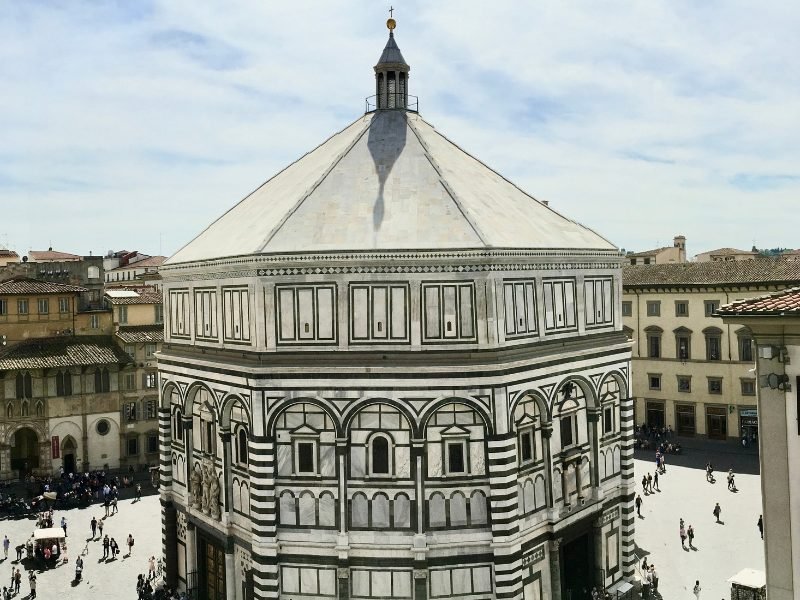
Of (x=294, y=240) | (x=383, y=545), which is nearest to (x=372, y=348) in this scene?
(x=294, y=240)

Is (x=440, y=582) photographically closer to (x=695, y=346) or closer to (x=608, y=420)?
(x=608, y=420)

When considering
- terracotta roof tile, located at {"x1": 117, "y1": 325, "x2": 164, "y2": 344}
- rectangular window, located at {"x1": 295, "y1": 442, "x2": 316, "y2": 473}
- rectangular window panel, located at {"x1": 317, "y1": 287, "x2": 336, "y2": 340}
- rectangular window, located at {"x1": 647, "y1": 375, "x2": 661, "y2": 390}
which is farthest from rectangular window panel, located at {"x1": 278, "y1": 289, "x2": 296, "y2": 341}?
rectangular window, located at {"x1": 647, "y1": 375, "x2": 661, "y2": 390}

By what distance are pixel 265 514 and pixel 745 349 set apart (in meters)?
36.9

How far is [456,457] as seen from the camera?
72.8 ft

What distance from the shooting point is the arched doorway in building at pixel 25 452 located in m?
45.7

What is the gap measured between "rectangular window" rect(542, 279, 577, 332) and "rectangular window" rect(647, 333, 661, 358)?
30.4 meters

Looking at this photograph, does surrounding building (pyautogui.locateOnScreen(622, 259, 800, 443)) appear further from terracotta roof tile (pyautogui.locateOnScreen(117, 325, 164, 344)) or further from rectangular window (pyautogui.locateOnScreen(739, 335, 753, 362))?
terracotta roof tile (pyautogui.locateOnScreen(117, 325, 164, 344))

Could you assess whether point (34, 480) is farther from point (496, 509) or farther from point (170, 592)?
point (496, 509)

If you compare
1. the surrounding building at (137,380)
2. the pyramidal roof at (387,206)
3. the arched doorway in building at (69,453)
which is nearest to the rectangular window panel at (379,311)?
the pyramidal roof at (387,206)

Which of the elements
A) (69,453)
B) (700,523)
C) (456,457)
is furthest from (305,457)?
(69,453)

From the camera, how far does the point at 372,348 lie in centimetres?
2234

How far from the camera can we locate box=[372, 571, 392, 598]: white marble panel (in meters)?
22.1

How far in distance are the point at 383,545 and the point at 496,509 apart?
11.0 feet

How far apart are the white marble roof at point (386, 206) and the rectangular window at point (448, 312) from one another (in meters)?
1.24
